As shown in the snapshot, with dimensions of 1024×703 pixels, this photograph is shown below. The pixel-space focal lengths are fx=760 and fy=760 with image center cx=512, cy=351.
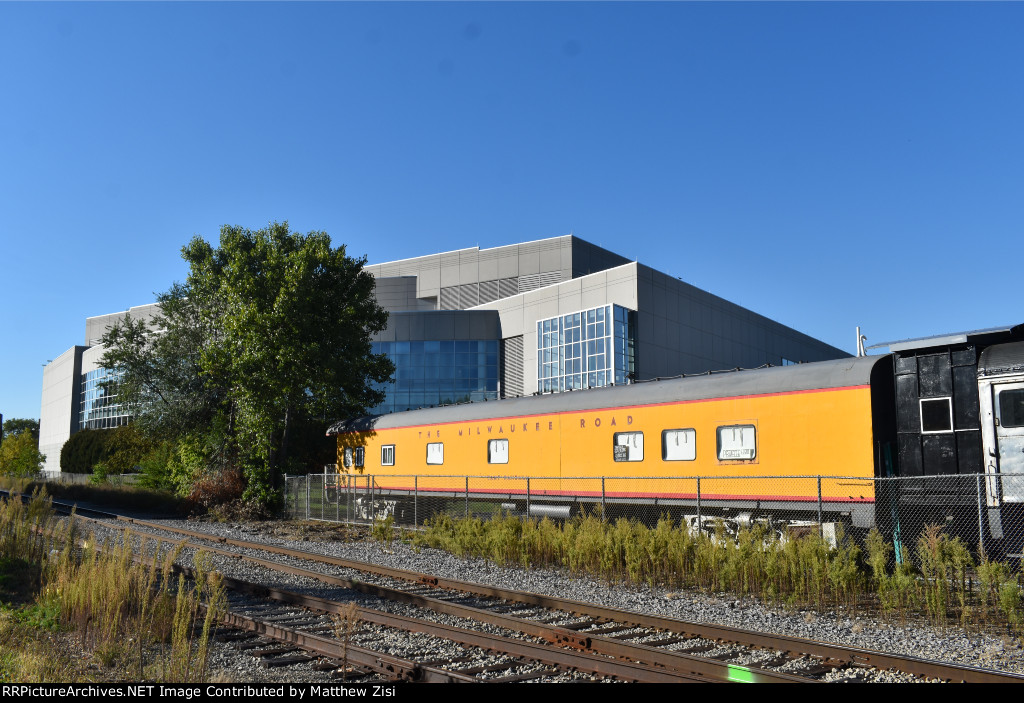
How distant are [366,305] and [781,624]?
25839mm

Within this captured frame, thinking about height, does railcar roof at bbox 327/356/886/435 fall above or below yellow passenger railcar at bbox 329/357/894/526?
above

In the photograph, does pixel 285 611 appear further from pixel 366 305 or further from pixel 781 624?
pixel 366 305

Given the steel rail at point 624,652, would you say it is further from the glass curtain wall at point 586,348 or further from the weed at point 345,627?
the glass curtain wall at point 586,348

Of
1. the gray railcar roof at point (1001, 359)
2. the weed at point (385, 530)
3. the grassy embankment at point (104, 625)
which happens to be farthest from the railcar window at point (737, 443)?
the grassy embankment at point (104, 625)

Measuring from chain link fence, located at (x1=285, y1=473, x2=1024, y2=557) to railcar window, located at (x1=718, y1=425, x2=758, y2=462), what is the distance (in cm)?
50

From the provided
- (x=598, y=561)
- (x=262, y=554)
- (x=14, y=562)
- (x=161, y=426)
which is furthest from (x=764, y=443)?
(x=161, y=426)

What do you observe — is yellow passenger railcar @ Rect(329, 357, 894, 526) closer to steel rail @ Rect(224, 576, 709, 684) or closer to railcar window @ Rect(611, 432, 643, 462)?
railcar window @ Rect(611, 432, 643, 462)

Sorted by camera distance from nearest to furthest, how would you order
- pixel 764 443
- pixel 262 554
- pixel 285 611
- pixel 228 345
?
pixel 285 611, pixel 764 443, pixel 262 554, pixel 228 345

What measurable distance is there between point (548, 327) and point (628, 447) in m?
33.4

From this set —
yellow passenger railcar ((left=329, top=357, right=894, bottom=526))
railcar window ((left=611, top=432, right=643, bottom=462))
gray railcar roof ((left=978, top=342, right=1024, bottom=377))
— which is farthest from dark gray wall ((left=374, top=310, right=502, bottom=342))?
gray railcar roof ((left=978, top=342, right=1024, bottom=377))

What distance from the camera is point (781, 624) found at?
30.6 feet

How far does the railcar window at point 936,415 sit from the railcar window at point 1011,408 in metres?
0.88

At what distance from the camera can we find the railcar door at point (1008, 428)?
1194cm

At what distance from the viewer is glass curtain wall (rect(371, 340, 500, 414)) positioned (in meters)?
55.6
